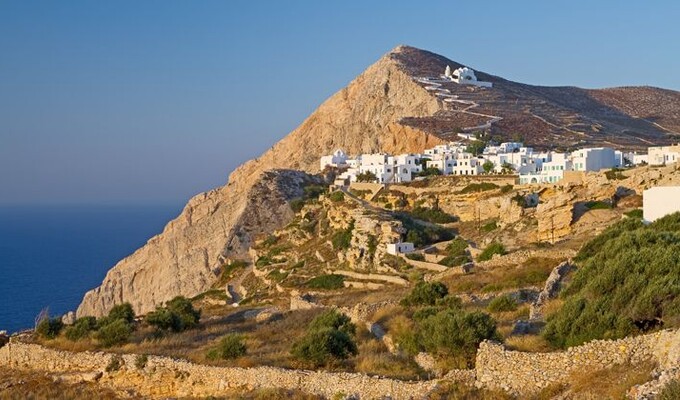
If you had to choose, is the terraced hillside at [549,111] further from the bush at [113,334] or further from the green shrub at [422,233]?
the bush at [113,334]

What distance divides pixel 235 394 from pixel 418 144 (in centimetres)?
6368

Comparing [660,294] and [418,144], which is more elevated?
[418,144]

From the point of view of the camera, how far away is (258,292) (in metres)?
41.1

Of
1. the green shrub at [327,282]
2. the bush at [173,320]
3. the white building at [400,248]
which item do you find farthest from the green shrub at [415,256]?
the bush at [173,320]

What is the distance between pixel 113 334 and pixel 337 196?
3643cm

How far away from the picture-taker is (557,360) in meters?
9.87

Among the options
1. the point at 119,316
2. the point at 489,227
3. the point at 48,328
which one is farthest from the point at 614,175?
the point at 48,328

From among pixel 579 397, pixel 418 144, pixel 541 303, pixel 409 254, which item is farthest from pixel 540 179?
pixel 579 397

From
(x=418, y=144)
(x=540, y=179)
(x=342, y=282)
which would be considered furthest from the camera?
(x=418, y=144)

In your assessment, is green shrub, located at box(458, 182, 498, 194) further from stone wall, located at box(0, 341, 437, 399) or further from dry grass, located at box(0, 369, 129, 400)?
dry grass, located at box(0, 369, 129, 400)

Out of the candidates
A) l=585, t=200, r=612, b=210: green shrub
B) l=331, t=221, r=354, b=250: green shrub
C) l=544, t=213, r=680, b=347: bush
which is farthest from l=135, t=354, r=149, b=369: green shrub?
l=331, t=221, r=354, b=250: green shrub

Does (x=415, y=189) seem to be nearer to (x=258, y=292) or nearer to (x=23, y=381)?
(x=258, y=292)

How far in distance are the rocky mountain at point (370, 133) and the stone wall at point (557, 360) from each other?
155ft

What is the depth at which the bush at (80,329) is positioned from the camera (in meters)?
19.4
